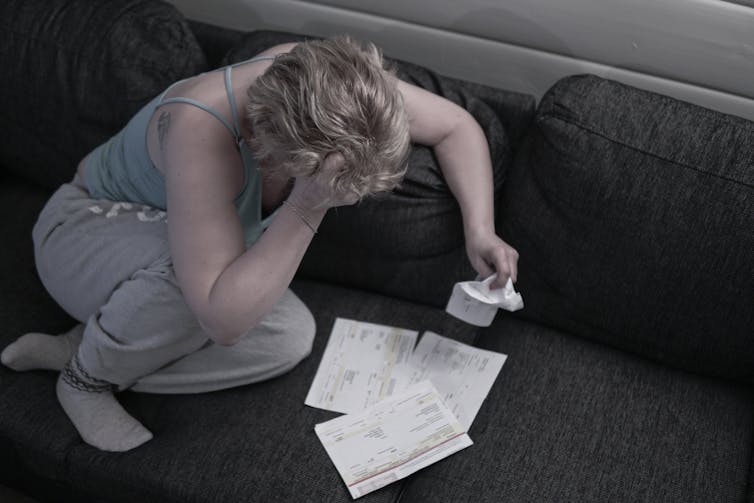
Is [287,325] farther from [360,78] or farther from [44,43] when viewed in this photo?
[44,43]

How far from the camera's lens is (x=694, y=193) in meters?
1.47

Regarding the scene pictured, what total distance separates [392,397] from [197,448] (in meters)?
0.42

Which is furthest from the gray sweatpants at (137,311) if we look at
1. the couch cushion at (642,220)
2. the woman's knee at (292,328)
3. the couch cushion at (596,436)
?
the couch cushion at (642,220)

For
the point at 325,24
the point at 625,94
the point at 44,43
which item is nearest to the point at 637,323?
the point at 625,94

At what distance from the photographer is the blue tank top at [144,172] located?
1.41 metres

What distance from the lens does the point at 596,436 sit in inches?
59.6

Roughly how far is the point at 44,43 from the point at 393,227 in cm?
100

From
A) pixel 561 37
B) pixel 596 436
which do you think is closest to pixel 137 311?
pixel 596 436

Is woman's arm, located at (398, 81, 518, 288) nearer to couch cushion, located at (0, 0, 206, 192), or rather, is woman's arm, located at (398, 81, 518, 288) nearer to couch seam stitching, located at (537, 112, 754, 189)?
couch seam stitching, located at (537, 112, 754, 189)

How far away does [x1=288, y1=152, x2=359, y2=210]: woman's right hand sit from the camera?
3.86 feet

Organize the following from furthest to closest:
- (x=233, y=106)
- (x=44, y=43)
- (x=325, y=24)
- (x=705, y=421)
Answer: (x=325, y=24), (x=44, y=43), (x=705, y=421), (x=233, y=106)

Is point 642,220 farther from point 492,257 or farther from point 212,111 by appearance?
point 212,111

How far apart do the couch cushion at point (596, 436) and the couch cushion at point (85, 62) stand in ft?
3.55

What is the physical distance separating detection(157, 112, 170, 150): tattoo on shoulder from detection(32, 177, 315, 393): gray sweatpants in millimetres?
253
